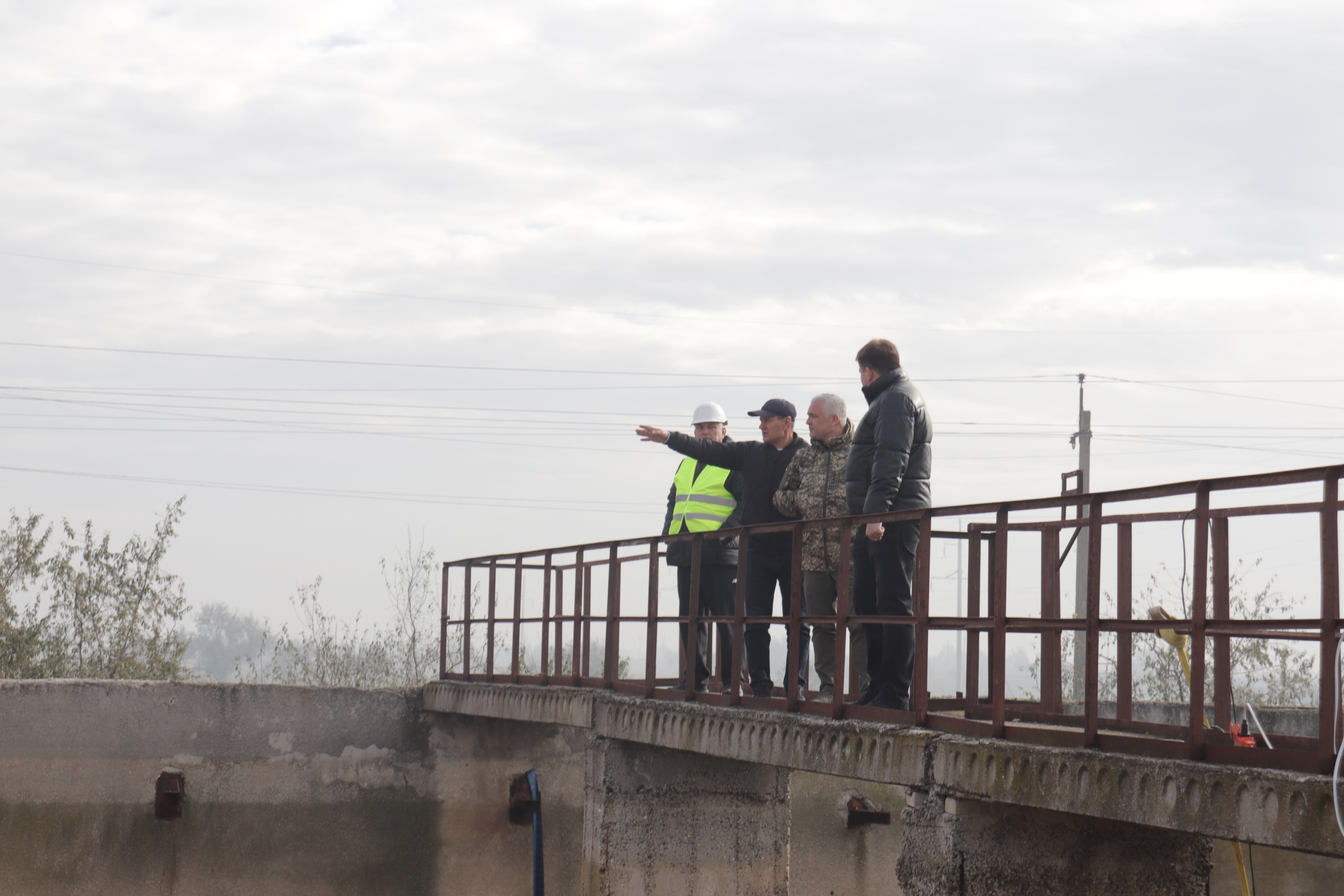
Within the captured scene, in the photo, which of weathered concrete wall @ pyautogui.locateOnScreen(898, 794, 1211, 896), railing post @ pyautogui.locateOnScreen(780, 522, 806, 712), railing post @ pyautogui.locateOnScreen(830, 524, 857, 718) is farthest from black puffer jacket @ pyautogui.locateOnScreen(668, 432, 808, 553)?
weathered concrete wall @ pyautogui.locateOnScreen(898, 794, 1211, 896)

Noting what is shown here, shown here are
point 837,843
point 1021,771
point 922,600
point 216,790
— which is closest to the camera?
point 1021,771

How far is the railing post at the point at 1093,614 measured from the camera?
520cm

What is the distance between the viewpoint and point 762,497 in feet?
27.3

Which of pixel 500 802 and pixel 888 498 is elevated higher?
pixel 888 498

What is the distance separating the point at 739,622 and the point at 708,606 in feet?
3.62

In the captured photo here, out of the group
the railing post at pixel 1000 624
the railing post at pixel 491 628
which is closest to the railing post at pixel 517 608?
the railing post at pixel 491 628

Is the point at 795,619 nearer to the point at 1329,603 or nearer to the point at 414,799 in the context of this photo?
the point at 1329,603

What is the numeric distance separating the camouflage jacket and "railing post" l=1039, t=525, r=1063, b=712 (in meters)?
1.06

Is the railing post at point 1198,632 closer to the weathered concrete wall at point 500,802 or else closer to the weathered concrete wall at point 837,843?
the weathered concrete wall at point 837,843

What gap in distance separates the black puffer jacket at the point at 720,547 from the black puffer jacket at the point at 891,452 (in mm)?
1610

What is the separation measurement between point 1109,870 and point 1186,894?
407mm

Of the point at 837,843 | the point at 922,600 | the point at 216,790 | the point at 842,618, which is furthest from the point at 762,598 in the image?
the point at 216,790

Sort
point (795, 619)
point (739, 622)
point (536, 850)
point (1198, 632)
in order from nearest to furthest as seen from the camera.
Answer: point (1198, 632)
point (795, 619)
point (739, 622)
point (536, 850)

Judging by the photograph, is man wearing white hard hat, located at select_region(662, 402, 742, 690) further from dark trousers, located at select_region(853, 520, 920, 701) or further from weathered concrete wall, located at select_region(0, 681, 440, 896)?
weathered concrete wall, located at select_region(0, 681, 440, 896)
